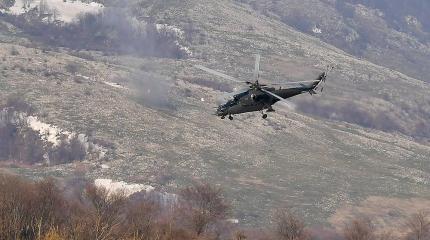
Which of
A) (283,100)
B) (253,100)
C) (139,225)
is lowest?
(139,225)

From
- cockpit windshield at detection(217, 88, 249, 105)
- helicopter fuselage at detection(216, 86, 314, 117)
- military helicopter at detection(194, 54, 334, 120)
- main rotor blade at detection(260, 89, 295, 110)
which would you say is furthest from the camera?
cockpit windshield at detection(217, 88, 249, 105)

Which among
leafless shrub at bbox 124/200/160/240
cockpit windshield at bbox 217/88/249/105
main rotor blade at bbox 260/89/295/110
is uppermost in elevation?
main rotor blade at bbox 260/89/295/110

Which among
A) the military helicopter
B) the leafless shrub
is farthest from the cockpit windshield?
the leafless shrub

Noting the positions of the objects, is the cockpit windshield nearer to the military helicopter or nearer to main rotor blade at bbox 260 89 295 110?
the military helicopter

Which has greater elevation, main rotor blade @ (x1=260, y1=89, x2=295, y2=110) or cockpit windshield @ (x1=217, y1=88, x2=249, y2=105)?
main rotor blade @ (x1=260, y1=89, x2=295, y2=110)

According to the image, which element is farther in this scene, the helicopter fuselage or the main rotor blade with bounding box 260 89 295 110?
the helicopter fuselage

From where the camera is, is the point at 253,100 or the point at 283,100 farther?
the point at 253,100

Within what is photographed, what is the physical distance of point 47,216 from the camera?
165000mm

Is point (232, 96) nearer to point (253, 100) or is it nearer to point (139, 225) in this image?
point (253, 100)

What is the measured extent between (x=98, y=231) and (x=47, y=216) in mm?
60297

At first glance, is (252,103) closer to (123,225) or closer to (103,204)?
(123,225)

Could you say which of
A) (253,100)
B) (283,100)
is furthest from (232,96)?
(283,100)

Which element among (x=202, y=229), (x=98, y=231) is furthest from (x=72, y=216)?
(x=98, y=231)

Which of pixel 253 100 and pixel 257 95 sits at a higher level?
pixel 257 95
